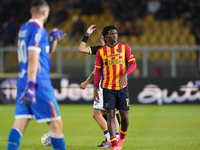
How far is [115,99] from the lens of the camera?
20.5 ft

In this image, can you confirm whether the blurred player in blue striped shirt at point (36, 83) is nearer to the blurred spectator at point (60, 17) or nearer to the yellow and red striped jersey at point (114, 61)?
the yellow and red striped jersey at point (114, 61)

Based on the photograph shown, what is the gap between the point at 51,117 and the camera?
14.9 feet

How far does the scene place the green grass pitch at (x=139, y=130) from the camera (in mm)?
6930

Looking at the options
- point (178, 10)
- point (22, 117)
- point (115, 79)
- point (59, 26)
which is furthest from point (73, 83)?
point (22, 117)

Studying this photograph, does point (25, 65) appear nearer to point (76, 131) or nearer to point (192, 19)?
point (76, 131)

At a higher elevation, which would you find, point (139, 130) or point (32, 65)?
point (32, 65)

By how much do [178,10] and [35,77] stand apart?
54.6 feet

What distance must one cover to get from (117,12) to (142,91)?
640cm

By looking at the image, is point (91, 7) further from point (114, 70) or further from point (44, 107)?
point (44, 107)

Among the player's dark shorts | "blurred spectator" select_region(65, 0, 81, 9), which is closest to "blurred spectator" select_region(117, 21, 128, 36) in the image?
"blurred spectator" select_region(65, 0, 81, 9)

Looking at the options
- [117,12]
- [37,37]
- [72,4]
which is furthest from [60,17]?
[37,37]

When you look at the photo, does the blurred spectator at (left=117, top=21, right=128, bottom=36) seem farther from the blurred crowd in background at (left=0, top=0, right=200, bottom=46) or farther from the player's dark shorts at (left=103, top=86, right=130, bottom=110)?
the player's dark shorts at (left=103, top=86, right=130, bottom=110)

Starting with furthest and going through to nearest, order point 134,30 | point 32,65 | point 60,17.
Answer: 1. point 60,17
2. point 134,30
3. point 32,65

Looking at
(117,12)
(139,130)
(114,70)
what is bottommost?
(139,130)
